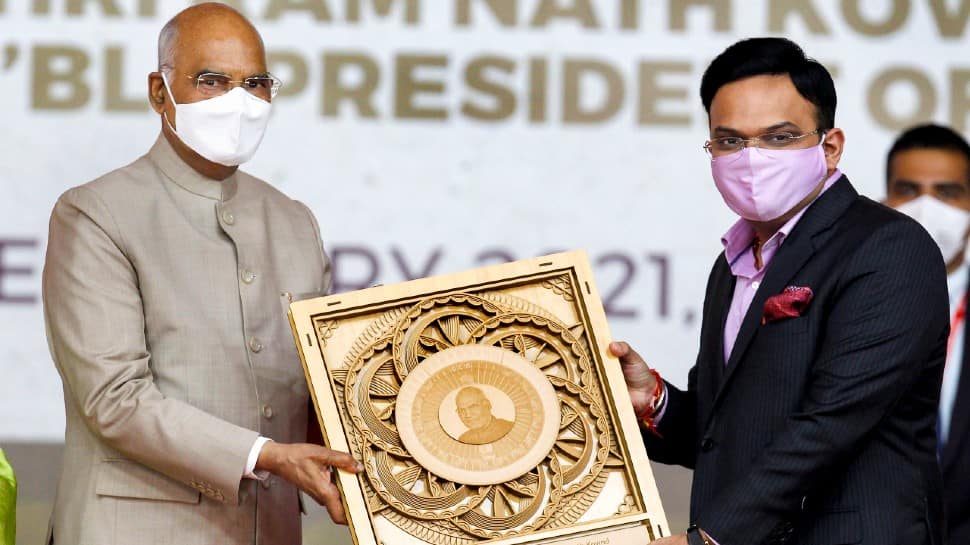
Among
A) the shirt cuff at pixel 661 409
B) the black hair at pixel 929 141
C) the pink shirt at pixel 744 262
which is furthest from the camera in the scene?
the black hair at pixel 929 141

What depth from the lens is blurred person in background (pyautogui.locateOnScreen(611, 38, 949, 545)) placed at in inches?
94.7

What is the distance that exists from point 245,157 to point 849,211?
1.19 meters

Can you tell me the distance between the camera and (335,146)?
4293mm

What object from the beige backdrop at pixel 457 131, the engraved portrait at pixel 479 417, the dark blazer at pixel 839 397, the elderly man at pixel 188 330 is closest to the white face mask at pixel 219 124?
the elderly man at pixel 188 330

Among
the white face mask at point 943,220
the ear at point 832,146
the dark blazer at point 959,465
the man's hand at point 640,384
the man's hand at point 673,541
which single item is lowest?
the dark blazer at point 959,465

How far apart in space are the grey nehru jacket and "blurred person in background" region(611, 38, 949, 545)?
72 cm

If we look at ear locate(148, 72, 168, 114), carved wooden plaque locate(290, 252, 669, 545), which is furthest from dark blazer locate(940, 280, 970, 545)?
ear locate(148, 72, 168, 114)

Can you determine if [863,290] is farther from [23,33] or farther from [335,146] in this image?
[23,33]

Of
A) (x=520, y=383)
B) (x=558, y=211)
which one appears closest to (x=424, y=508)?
(x=520, y=383)

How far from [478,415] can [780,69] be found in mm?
877

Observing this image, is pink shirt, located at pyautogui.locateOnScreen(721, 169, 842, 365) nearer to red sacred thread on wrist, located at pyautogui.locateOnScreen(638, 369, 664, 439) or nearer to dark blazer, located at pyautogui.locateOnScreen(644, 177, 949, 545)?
dark blazer, located at pyautogui.locateOnScreen(644, 177, 949, 545)

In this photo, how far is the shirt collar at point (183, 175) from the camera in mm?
2689

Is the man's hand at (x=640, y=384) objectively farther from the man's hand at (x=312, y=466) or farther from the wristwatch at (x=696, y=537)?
the man's hand at (x=312, y=466)

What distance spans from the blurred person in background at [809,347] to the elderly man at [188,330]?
70 centimetres
